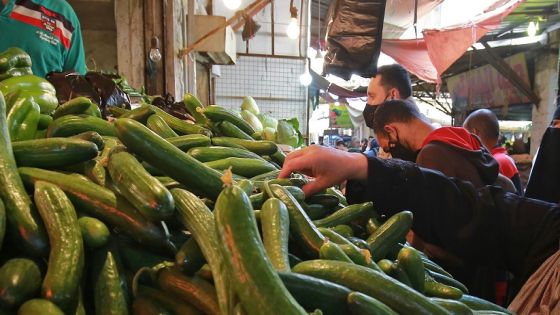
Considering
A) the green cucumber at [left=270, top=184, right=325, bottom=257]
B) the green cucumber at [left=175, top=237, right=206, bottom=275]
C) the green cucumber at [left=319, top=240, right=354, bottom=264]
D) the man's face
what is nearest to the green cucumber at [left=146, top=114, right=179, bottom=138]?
the green cucumber at [left=270, top=184, right=325, bottom=257]

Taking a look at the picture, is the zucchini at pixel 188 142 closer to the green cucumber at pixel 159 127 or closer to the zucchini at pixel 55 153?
the green cucumber at pixel 159 127

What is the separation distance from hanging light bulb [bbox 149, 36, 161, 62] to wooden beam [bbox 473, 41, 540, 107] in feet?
27.0

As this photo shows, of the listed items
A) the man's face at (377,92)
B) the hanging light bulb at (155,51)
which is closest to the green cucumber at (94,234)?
the man's face at (377,92)

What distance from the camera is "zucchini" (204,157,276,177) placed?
5.09 feet

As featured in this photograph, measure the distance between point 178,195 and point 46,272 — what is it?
Answer: 35 centimetres

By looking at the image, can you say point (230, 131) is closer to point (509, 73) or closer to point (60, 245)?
point (60, 245)

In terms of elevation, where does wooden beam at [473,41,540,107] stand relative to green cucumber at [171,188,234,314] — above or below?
above

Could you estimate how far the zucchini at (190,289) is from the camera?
0.86 meters

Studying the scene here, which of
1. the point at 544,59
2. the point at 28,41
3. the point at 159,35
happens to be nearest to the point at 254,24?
the point at 159,35

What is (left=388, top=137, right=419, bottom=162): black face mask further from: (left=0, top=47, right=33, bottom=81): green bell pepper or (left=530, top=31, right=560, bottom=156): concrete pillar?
(left=530, top=31, right=560, bottom=156): concrete pillar

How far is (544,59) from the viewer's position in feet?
31.2

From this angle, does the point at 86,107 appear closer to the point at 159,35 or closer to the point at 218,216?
the point at 218,216

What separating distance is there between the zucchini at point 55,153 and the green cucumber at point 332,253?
716 mm

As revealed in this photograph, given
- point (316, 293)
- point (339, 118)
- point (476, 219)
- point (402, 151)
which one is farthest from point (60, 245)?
point (339, 118)
